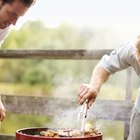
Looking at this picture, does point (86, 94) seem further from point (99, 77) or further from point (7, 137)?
point (7, 137)

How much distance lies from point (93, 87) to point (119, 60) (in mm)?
220

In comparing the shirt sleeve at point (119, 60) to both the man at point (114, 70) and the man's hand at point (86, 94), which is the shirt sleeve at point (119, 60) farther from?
the man's hand at point (86, 94)

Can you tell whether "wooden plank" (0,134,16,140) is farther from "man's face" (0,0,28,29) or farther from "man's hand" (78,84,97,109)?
"man's face" (0,0,28,29)

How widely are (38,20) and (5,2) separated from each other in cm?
1901

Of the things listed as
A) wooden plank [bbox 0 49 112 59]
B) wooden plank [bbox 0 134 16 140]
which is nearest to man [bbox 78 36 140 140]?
wooden plank [bbox 0 49 112 59]

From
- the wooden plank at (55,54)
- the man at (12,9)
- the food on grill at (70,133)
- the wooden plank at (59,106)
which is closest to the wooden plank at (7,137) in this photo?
the wooden plank at (59,106)

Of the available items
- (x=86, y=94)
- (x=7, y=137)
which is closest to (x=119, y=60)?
(x=86, y=94)

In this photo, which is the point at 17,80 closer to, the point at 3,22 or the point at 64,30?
the point at 64,30

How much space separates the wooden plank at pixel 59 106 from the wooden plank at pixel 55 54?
30cm

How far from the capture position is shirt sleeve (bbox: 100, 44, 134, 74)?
2.23 metres

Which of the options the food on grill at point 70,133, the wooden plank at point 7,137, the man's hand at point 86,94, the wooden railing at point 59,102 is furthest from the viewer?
the wooden plank at point 7,137

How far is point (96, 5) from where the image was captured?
8.82m

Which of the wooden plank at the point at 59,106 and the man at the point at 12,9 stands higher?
the man at the point at 12,9

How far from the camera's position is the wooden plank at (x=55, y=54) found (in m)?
2.76
